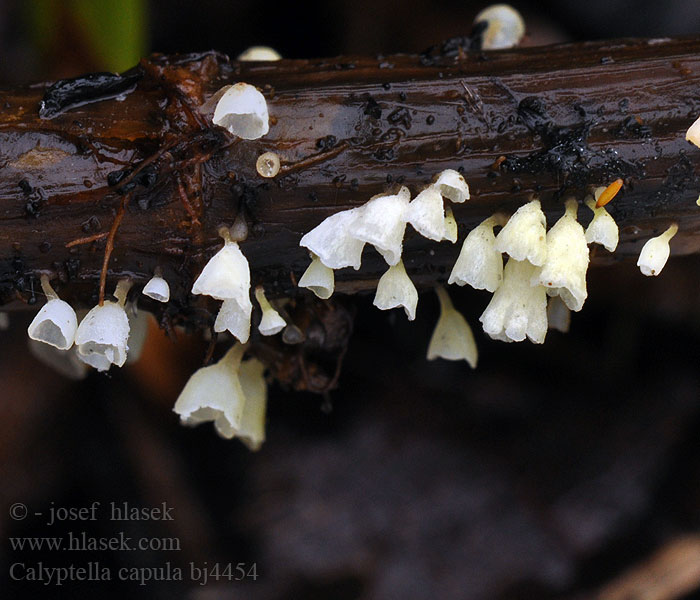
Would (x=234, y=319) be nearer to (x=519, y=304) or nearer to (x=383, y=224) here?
(x=383, y=224)

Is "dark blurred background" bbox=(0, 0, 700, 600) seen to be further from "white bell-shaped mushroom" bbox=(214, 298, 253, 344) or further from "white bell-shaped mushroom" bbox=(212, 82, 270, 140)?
"white bell-shaped mushroom" bbox=(212, 82, 270, 140)

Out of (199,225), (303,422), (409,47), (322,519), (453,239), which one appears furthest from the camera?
(409,47)

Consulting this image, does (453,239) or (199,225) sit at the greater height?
(199,225)

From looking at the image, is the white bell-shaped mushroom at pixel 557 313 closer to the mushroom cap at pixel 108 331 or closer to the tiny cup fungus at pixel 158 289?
the tiny cup fungus at pixel 158 289

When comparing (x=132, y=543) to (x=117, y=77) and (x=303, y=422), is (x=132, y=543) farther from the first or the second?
(x=117, y=77)

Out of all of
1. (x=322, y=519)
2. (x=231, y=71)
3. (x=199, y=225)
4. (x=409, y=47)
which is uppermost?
(x=409, y=47)

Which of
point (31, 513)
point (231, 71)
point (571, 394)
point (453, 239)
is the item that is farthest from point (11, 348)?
point (571, 394)
